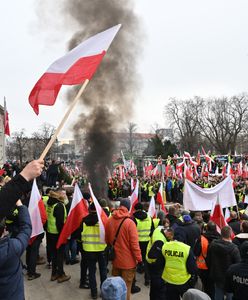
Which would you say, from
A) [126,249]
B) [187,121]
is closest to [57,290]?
[126,249]

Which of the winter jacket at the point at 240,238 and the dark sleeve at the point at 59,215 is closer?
the winter jacket at the point at 240,238

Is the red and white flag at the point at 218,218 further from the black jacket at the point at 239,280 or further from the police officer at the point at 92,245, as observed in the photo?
the black jacket at the point at 239,280

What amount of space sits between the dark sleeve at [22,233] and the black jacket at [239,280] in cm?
215

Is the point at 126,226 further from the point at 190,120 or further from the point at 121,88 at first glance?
the point at 190,120

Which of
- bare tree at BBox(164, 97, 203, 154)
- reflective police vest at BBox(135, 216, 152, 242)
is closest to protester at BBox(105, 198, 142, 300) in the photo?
reflective police vest at BBox(135, 216, 152, 242)

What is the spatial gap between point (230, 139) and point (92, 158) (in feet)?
144

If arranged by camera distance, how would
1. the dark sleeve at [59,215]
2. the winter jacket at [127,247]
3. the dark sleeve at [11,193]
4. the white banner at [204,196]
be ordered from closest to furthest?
the dark sleeve at [11,193] < the winter jacket at [127,247] < the dark sleeve at [59,215] < the white banner at [204,196]

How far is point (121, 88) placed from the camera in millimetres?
19141

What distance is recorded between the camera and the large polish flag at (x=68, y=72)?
3.92 meters

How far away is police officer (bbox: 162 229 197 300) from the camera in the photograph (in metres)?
4.25

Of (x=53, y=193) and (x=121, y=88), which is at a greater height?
(x=121, y=88)

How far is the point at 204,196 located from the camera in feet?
25.2

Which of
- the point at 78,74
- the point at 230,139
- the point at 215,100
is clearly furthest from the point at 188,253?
the point at 215,100

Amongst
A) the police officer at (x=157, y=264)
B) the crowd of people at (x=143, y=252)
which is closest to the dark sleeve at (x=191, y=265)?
the crowd of people at (x=143, y=252)
